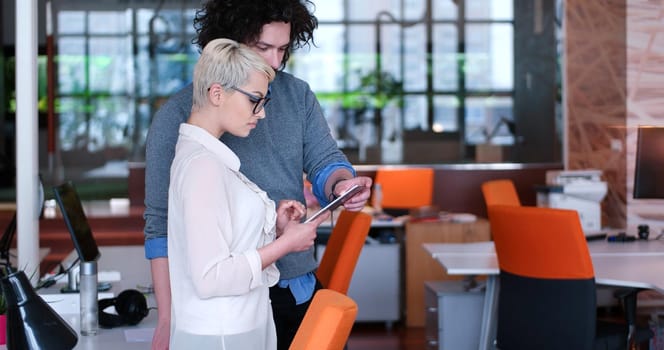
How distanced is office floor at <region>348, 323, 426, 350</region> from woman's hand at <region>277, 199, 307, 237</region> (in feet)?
14.2

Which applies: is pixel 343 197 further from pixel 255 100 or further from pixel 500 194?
pixel 500 194

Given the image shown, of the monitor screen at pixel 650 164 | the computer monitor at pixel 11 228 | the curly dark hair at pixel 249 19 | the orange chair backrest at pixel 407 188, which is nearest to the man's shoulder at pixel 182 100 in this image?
the curly dark hair at pixel 249 19

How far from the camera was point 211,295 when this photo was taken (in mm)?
2125

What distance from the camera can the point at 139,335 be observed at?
3180mm

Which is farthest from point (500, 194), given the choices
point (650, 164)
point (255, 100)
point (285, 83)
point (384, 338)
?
point (255, 100)

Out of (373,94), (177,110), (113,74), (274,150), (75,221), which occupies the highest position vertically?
(113,74)

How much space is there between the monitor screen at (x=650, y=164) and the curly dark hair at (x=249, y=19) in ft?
10.0

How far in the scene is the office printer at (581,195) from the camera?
6.28 meters

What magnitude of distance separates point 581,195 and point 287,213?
4285 mm

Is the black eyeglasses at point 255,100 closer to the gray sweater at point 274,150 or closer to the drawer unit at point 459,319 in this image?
the gray sweater at point 274,150

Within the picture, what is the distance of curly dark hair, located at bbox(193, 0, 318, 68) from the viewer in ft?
8.73

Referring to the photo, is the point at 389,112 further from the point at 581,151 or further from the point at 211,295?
the point at 211,295

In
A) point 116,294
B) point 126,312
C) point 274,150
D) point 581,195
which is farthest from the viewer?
point 581,195

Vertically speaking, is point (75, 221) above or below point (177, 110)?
below
